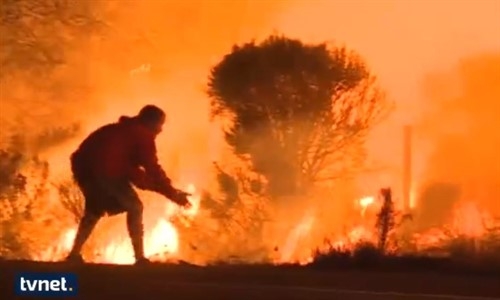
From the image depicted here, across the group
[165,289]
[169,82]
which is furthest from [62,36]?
[165,289]

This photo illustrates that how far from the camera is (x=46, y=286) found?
28.6 ft

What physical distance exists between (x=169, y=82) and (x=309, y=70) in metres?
1.87

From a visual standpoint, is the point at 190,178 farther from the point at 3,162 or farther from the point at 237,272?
the point at 237,272

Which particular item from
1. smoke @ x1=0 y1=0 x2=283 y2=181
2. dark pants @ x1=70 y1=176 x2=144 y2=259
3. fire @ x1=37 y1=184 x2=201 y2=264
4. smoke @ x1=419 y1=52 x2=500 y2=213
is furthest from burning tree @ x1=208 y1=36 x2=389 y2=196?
dark pants @ x1=70 y1=176 x2=144 y2=259

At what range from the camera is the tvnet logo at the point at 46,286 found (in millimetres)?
8695

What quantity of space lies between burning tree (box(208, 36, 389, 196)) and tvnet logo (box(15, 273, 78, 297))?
586cm

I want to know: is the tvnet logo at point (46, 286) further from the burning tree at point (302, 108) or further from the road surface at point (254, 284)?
the burning tree at point (302, 108)

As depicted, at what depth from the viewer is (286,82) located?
48.2 ft

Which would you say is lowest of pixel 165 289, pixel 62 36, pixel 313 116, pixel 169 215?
pixel 165 289

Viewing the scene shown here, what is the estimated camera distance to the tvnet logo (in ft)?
28.5

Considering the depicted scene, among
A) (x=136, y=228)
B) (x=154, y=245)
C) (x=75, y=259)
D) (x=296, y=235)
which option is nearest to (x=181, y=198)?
(x=136, y=228)

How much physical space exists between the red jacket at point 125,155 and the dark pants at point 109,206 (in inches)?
3.9

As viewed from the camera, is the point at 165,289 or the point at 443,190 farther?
the point at 443,190

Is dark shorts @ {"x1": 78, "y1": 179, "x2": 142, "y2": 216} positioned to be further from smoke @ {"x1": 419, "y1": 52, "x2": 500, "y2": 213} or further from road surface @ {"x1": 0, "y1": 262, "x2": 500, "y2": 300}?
smoke @ {"x1": 419, "y1": 52, "x2": 500, "y2": 213}
